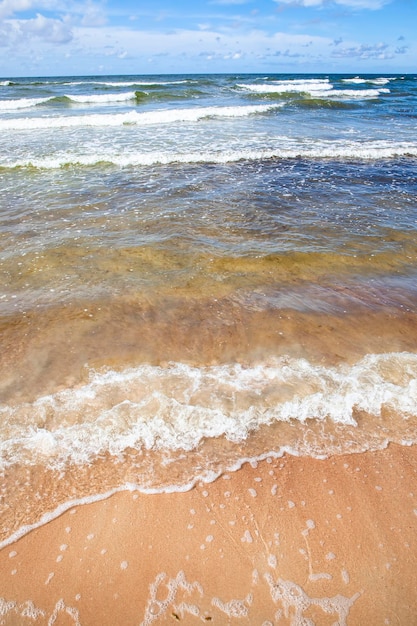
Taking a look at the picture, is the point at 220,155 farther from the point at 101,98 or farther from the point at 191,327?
the point at 101,98

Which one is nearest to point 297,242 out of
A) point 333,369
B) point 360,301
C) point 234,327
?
point 360,301

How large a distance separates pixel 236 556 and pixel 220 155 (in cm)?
1221

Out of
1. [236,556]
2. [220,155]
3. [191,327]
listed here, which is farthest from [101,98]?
[236,556]

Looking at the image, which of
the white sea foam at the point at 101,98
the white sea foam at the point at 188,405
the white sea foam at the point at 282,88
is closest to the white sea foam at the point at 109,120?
the white sea foam at the point at 101,98

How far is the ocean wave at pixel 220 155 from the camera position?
11.5 m

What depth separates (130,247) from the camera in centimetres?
632

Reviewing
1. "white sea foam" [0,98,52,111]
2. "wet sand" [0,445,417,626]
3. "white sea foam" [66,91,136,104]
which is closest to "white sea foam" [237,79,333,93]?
"white sea foam" [66,91,136,104]

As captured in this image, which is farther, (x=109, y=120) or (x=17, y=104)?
(x=17, y=104)

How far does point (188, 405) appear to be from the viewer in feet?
10.8

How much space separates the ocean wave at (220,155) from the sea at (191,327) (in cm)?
126

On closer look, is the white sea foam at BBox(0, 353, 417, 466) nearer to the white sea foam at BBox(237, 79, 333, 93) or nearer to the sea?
the sea

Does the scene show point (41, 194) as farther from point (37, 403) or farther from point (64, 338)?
point (37, 403)

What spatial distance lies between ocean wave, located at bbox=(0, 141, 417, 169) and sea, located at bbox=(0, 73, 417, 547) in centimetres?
126

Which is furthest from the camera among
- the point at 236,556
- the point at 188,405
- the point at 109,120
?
the point at 109,120
